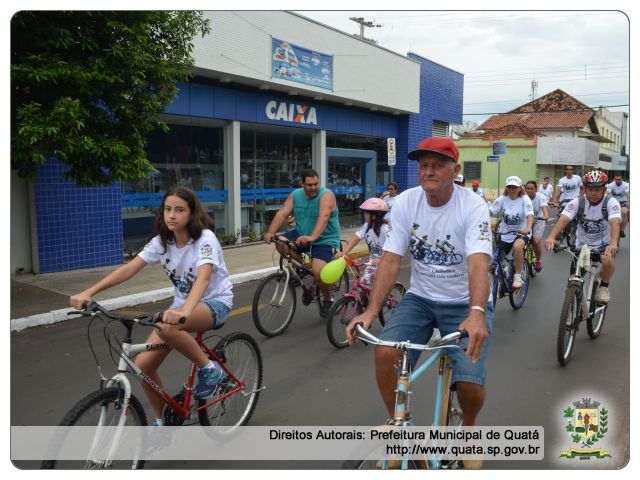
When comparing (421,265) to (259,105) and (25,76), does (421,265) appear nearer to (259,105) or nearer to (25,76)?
(25,76)

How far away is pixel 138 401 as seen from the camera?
10.2 ft

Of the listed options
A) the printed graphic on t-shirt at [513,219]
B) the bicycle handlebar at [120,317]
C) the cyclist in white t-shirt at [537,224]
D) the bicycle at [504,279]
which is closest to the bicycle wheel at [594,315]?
the bicycle at [504,279]

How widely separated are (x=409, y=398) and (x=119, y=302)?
6.11 metres

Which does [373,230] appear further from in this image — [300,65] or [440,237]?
[300,65]

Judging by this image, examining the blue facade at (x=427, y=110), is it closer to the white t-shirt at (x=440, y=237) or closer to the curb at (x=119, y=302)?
the curb at (x=119, y=302)

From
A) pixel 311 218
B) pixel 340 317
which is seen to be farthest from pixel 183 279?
pixel 311 218

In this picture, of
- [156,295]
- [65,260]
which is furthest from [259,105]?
[156,295]

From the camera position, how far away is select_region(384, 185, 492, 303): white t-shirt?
3.17m

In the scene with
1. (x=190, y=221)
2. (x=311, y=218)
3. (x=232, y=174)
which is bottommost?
(x=311, y=218)

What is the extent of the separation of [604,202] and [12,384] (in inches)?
242

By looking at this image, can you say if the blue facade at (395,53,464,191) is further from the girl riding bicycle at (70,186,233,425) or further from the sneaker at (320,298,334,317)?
the girl riding bicycle at (70,186,233,425)

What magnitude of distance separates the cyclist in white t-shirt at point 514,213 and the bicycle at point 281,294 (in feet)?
10.1

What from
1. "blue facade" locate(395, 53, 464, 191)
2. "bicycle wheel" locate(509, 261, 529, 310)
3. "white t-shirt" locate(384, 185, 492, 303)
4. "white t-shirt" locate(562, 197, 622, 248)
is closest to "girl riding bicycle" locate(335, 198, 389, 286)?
"white t-shirt" locate(562, 197, 622, 248)

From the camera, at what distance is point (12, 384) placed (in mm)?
5000
